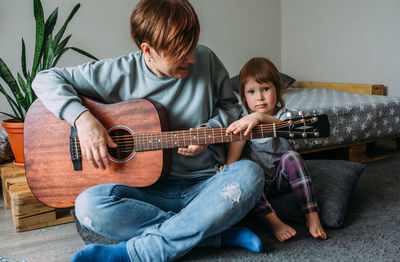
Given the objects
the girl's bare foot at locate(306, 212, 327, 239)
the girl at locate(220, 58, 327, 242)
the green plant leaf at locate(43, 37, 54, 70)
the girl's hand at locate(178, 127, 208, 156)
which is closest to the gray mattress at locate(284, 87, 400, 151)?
the girl at locate(220, 58, 327, 242)

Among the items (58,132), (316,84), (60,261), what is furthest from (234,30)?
(60,261)

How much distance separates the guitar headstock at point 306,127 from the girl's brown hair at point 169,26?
38cm

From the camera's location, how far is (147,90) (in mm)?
1201

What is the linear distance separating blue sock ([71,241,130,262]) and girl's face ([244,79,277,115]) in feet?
2.47

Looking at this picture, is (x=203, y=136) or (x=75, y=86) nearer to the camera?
(x=203, y=136)

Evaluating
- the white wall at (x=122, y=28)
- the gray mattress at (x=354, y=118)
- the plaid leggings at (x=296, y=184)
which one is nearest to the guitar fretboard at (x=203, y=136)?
the plaid leggings at (x=296, y=184)

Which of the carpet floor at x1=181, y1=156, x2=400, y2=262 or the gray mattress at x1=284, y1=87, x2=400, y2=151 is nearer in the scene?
the carpet floor at x1=181, y1=156, x2=400, y2=262

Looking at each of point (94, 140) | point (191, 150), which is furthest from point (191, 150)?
point (94, 140)

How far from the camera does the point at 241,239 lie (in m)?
1.12

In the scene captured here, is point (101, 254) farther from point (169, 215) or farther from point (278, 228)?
point (278, 228)

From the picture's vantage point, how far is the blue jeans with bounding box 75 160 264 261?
1010 millimetres

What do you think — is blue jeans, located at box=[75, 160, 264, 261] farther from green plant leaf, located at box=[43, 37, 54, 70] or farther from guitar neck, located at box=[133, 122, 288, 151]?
green plant leaf, located at box=[43, 37, 54, 70]

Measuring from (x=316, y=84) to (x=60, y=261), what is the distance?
273cm

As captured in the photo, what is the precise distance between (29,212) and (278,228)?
971 mm
